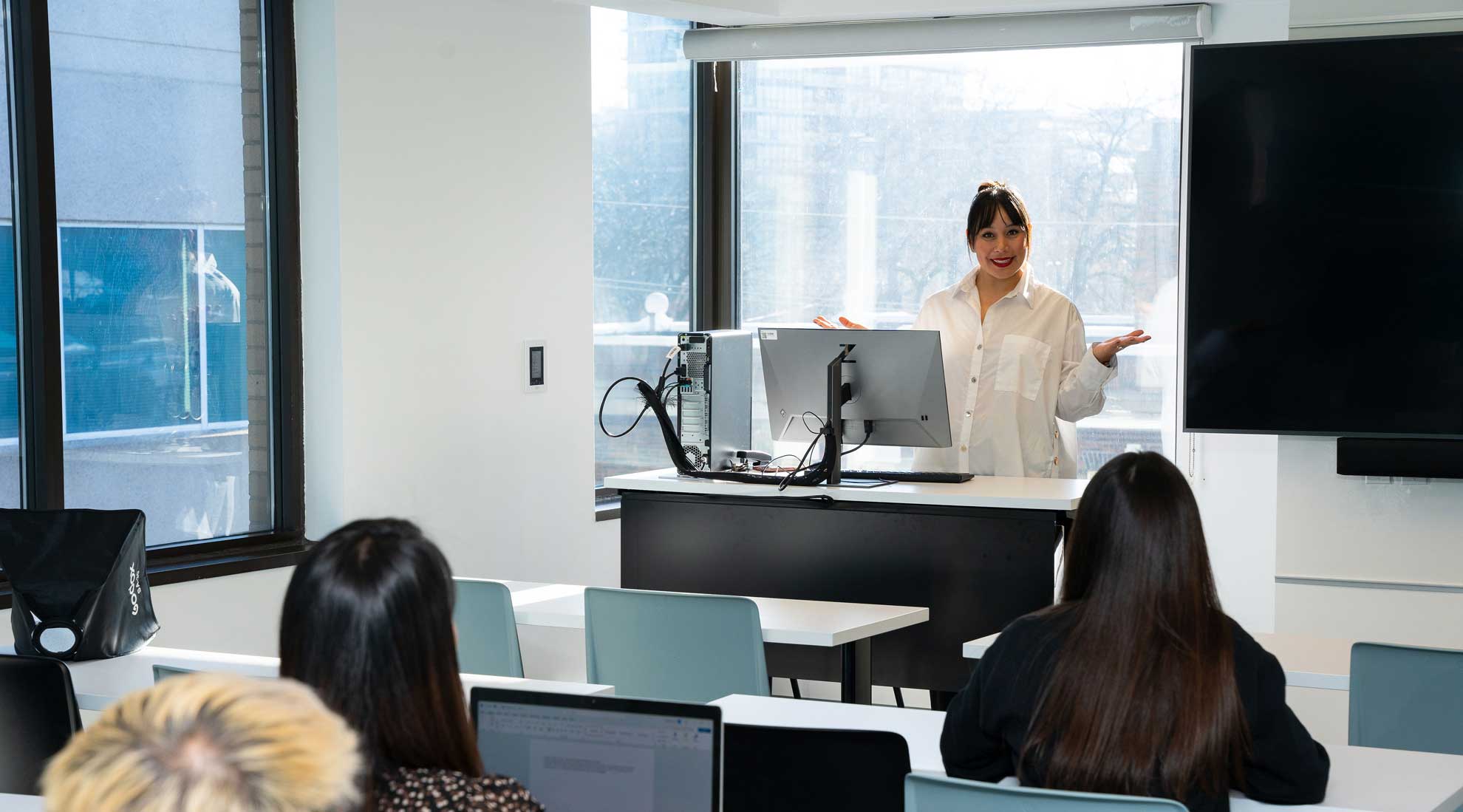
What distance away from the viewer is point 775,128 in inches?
227

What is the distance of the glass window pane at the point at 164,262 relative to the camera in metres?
3.71

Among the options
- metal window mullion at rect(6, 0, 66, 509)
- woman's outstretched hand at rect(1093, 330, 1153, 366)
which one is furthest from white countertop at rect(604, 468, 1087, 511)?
metal window mullion at rect(6, 0, 66, 509)

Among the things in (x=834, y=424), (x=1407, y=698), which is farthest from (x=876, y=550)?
(x=1407, y=698)

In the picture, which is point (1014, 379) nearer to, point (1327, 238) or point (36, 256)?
point (1327, 238)

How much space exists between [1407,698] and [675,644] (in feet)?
4.68

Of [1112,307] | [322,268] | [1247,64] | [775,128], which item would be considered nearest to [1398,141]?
[1247,64]

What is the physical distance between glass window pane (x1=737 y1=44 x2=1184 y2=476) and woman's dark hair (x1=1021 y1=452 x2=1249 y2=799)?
3.55 metres

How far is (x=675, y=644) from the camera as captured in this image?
302cm

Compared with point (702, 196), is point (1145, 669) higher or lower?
lower

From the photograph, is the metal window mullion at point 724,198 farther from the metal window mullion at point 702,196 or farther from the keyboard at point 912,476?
the keyboard at point 912,476

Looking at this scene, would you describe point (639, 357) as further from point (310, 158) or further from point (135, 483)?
point (135, 483)

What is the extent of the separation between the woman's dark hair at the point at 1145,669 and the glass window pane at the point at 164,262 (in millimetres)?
2908

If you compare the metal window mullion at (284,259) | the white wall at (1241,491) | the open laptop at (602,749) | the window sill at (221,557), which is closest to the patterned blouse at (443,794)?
the open laptop at (602,749)

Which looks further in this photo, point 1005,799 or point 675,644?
point 675,644
